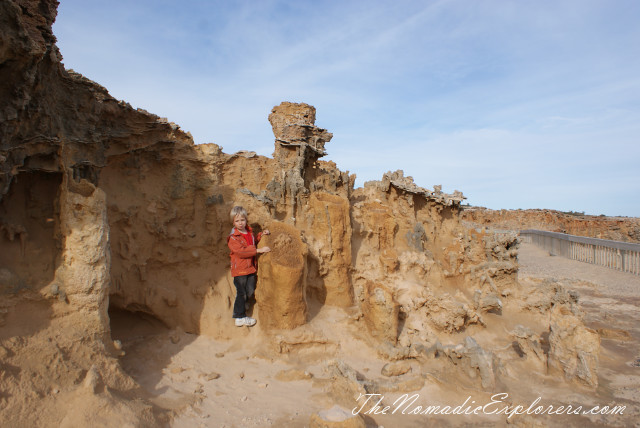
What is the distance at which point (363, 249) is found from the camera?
247 inches

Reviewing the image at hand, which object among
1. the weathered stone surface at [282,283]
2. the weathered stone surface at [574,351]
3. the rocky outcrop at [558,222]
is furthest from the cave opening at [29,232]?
the rocky outcrop at [558,222]

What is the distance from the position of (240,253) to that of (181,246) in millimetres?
894

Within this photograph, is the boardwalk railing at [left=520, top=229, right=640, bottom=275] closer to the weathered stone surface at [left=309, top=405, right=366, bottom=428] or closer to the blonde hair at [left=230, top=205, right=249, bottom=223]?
the blonde hair at [left=230, top=205, right=249, bottom=223]

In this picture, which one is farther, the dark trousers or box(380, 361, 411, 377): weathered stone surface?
the dark trousers

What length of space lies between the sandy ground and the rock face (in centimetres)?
20

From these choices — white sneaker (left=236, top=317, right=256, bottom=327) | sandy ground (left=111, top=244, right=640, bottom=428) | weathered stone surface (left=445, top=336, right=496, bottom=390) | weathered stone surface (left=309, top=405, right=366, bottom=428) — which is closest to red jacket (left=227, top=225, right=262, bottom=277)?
white sneaker (left=236, top=317, right=256, bottom=327)

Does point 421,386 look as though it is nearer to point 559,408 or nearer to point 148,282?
point 559,408

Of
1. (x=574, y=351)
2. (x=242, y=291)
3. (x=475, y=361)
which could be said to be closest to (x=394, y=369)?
(x=475, y=361)

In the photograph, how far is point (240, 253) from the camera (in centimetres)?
489

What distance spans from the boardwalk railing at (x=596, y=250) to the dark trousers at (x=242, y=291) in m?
8.52

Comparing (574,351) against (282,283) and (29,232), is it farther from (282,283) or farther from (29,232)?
(29,232)

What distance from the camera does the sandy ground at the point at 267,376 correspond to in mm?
3629

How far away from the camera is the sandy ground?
3.63 meters

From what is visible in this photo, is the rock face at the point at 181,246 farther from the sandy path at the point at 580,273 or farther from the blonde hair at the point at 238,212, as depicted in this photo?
the sandy path at the point at 580,273
